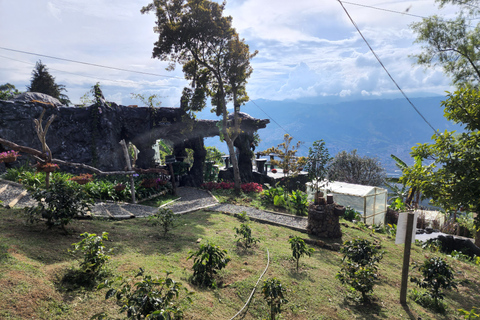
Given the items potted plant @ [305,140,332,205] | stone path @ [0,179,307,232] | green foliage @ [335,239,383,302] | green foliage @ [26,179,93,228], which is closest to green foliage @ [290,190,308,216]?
stone path @ [0,179,307,232]

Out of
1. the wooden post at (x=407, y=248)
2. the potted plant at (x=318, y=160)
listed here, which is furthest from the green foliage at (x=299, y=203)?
the wooden post at (x=407, y=248)

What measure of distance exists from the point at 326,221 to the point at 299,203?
3633mm

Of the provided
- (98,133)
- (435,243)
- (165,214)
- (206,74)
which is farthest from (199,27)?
(435,243)

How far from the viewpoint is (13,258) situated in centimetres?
437

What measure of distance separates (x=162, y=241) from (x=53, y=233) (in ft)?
7.74

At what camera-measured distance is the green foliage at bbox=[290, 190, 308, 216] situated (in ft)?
44.6

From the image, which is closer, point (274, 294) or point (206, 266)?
point (274, 294)

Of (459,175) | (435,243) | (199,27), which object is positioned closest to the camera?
(459,175)

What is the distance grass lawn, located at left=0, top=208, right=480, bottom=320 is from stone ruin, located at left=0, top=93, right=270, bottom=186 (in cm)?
958

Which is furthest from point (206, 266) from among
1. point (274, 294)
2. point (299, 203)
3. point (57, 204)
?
point (299, 203)

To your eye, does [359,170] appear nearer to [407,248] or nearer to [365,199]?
[365,199]

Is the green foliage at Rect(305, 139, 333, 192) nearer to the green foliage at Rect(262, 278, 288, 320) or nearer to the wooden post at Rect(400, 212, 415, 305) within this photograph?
the wooden post at Rect(400, 212, 415, 305)

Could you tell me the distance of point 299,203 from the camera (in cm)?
1384

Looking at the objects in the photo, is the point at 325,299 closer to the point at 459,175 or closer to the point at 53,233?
the point at 459,175
